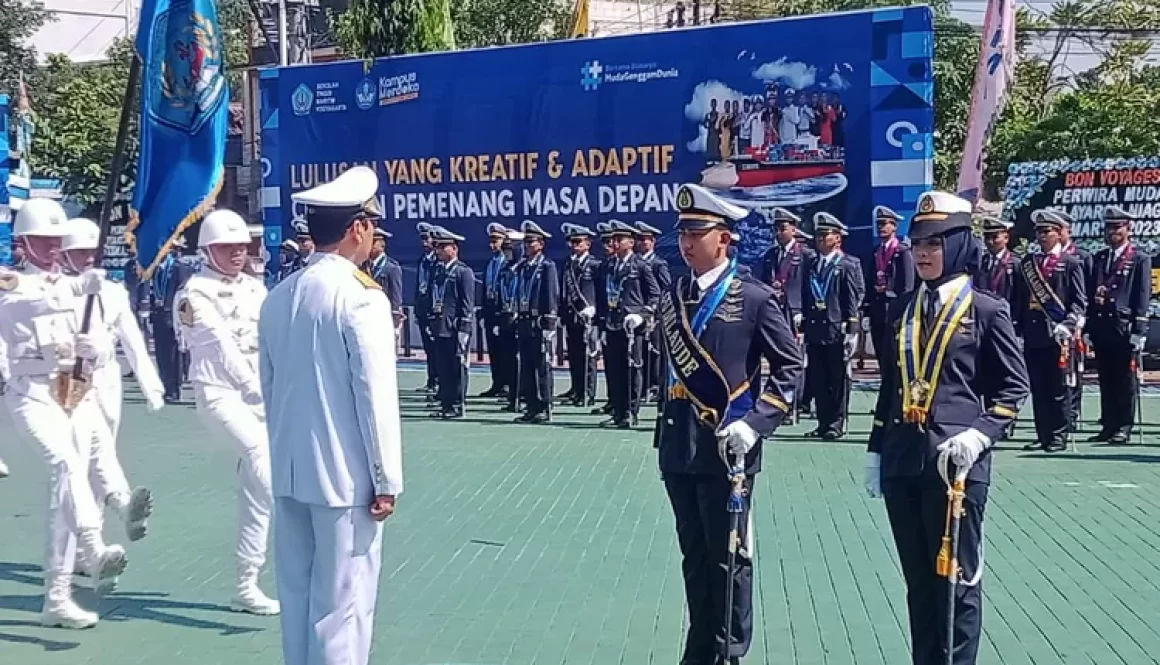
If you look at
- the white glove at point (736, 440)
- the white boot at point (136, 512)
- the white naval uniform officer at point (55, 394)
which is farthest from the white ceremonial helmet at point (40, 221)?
the white glove at point (736, 440)

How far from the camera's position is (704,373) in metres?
6.25

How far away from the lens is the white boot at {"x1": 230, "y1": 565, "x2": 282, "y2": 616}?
758 centimetres

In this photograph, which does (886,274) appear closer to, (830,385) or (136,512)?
(830,385)

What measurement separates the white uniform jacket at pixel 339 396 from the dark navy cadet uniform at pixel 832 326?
31.2 ft

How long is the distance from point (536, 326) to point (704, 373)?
401 inches

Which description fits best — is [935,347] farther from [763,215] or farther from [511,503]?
[763,215]

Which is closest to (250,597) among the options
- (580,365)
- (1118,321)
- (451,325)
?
(1118,321)

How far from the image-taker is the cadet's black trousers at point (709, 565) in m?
6.18

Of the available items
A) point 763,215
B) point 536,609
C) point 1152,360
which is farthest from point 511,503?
point 1152,360

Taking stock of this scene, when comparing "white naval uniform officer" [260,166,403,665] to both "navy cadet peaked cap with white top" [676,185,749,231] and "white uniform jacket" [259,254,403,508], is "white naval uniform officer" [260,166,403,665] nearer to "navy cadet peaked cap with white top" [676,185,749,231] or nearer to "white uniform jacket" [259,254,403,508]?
"white uniform jacket" [259,254,403,508]

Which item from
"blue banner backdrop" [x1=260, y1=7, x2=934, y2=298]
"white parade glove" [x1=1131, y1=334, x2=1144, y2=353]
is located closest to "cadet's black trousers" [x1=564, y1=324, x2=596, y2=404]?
"blue banner backdrop" [x1=260, y1=7, x2=934, y2=298]

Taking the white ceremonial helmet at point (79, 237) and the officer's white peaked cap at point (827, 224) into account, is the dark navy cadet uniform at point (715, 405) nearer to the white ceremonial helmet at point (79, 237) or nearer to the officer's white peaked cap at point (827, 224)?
the white ceremonial helmet at point (79, 237)

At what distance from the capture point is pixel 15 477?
491 inches

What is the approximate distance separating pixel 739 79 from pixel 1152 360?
26.8ft
